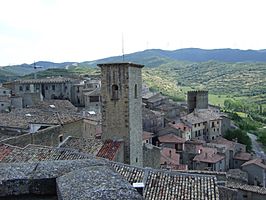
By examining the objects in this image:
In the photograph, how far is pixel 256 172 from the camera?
38312 mm

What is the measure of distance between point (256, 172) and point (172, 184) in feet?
96.3

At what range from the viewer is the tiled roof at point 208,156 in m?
38.0

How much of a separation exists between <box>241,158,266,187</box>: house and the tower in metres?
22.4

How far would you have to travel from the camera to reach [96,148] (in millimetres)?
18047

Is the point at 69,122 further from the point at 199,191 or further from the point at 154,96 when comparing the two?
the point at 154,96

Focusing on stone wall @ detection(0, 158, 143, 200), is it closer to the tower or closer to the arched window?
the tower

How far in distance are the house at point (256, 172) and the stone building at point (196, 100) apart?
19894 millimetres

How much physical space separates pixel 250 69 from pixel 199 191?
518ft

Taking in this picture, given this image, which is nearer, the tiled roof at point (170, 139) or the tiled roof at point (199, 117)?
the tiled roof at point (170, 139)

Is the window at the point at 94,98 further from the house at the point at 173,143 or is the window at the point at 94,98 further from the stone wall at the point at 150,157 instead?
the stone wall at the point at 150,157

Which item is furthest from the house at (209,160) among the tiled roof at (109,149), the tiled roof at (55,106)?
the tiled roof at (109,149)

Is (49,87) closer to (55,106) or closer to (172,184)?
(55,106)

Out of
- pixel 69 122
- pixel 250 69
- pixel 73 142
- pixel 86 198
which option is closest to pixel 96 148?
pixel 73 142

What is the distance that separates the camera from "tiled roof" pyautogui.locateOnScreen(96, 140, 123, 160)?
17062 mm
